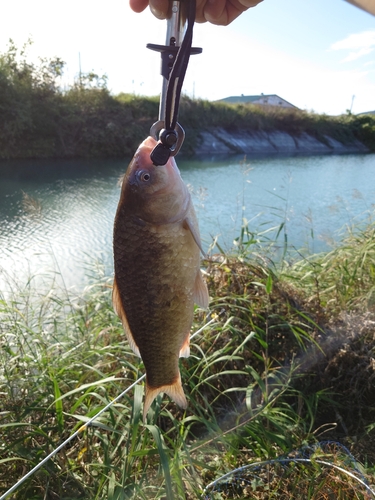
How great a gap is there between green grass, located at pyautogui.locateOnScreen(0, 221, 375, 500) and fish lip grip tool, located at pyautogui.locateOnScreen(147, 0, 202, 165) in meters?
1.23

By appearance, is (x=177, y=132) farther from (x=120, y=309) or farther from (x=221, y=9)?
(x=221, y=9)

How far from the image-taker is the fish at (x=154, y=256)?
1087 mm

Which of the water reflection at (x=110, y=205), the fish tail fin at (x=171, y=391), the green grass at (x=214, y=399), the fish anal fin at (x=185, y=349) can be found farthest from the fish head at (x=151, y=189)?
the water reflection at (x=110, y=205)

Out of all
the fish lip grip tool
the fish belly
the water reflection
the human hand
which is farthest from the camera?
the water reflection

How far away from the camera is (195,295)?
3.97 feet

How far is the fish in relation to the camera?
109 centimetres

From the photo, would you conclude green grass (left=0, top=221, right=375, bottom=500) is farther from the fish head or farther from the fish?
the fish head

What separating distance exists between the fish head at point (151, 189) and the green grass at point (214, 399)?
1020 mm

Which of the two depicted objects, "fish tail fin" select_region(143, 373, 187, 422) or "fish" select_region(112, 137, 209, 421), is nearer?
"fish" select_region(112, 137, 209, 421)

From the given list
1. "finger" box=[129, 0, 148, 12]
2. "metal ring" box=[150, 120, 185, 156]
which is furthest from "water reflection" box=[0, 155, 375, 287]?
"metal ring" box=[150, 120, 185, 156]

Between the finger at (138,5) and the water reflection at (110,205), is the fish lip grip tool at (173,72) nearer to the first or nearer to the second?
the finger at (138,5)

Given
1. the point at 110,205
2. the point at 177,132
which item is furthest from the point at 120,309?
the point at 110,205

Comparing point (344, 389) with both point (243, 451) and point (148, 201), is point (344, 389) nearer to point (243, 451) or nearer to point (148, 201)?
point (243, 451)

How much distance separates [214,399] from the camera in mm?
2338
